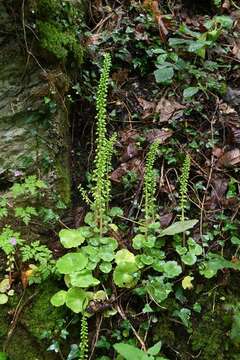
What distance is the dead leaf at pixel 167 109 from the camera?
143 inches

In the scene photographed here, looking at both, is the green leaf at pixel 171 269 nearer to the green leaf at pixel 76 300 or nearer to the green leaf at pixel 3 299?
the green leaf at pixel 76 300

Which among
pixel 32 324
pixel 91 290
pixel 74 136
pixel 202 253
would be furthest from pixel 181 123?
pixel 32 324

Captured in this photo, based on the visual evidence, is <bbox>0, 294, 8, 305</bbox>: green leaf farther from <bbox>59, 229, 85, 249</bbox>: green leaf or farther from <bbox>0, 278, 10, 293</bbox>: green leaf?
<bbox>59, 229, 85, 249</bbox>: green leaf

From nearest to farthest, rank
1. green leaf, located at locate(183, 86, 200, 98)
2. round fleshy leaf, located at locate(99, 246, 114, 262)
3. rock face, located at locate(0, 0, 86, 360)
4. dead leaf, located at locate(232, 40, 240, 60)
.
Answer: round fleshy leaf, located at locate(99, 246, 114, 262)
rock face, located at locate(0, 0, 86, 360)
green leaf, located at locate(183, 86, 200, 98)
dead leaf, located at locate(232, 40, 240, 60)

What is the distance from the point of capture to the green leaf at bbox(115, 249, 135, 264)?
2.77 metres

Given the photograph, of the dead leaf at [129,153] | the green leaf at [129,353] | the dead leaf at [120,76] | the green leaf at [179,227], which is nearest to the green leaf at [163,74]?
the dead leaf at [120,76]

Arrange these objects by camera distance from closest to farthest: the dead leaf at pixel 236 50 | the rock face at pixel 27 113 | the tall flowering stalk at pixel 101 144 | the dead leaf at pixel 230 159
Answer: the tall flowering stalk at pixel 101 144
the rock face at pixel 27 113
the dead leaf at pixel 230 159
the dead leaf at pixel 236 50

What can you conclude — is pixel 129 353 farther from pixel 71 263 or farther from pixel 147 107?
pixel 147 107

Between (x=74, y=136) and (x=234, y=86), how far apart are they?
155 centimetres

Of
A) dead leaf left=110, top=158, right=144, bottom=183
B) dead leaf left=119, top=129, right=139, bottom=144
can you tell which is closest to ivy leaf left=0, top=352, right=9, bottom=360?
dead leaf left=110, top=158, right=144, bottom=183

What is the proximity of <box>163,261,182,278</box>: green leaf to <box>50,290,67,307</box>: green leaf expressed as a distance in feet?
2.16

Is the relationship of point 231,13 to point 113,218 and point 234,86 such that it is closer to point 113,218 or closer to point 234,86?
point 234,86

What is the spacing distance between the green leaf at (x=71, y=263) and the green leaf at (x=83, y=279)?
1.2 inches

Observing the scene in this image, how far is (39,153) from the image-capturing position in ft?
10.3
